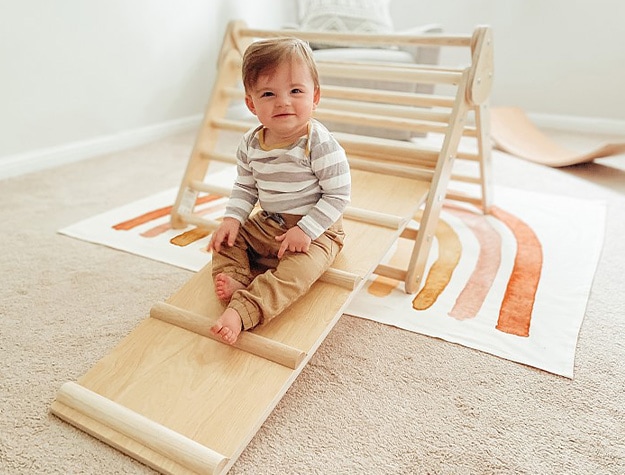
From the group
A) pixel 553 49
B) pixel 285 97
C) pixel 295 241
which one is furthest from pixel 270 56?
pixel 553 49

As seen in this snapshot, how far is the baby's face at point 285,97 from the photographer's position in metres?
1.10

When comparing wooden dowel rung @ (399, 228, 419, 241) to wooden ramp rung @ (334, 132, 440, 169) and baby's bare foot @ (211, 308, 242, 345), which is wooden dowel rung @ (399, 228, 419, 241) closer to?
wooden ramp rung @ (334, 132, 440, 169)

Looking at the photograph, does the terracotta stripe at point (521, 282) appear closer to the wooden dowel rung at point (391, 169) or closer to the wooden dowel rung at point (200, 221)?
the wooden dowel rung at point (391, 169)

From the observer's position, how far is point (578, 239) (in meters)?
1.89

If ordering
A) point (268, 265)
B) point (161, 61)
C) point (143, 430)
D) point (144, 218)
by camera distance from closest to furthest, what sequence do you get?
point (143, 430) → point (268, 265) → point (144, 218) → point (161, 61)

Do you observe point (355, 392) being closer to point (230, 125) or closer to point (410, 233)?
point (410, 233)

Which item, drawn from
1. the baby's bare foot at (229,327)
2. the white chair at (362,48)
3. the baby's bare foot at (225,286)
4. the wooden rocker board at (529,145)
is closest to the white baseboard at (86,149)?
the white chair at (362,48)

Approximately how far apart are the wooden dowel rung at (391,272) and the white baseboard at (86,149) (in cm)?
176

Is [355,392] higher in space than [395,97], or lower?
lower

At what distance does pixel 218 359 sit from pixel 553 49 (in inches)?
131

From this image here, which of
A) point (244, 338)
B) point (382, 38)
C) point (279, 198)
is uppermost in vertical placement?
point (382, 38)

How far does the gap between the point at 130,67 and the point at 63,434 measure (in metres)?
2.29

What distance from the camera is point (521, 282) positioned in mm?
1577

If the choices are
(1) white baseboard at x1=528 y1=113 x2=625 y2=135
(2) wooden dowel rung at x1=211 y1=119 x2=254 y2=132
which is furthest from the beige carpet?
(1) white baseboard at x1=528 y1=113 x2=625 y2=135
